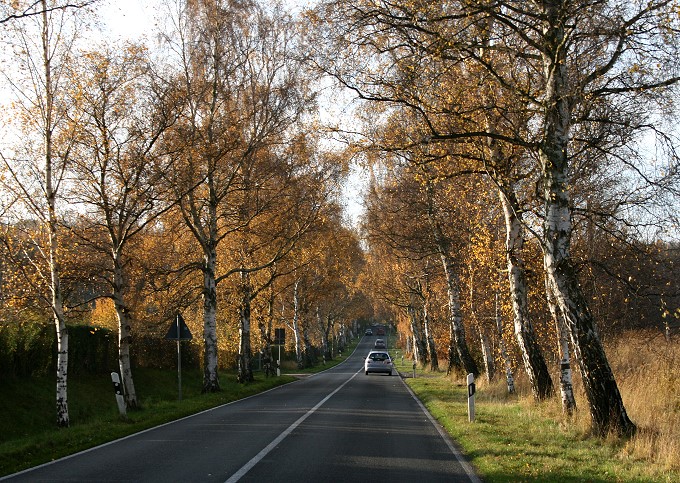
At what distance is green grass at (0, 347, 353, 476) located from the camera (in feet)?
37.0

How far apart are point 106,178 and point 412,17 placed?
12703 mm

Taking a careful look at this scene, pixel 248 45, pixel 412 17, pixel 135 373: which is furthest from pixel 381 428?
pixel 135 373

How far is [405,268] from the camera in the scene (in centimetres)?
3866

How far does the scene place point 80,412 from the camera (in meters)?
22.0

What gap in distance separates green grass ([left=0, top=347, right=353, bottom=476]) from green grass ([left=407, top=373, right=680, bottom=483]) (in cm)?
703

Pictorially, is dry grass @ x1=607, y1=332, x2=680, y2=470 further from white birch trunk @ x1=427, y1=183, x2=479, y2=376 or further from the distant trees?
white birch trunk @ x1=427, y1=183, x2=479, y2=376

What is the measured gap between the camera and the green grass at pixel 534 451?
25.6 ft

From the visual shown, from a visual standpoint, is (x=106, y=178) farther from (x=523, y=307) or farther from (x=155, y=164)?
(x=523, y=307)

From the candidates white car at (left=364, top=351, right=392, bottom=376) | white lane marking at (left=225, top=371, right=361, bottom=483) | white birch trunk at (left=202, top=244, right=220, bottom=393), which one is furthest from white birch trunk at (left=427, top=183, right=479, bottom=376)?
white car at (left=364, top=351, right=392, bottom=376)

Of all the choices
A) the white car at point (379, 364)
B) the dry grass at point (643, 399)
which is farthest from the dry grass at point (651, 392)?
the white car at point (379, 364)

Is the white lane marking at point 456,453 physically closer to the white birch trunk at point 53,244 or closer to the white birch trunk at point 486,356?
the white birch trunk at point 486,356

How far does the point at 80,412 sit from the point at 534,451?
1776 cm

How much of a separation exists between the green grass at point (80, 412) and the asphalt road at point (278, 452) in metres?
0.72

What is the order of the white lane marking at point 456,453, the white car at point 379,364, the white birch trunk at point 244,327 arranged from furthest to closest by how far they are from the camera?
the white car at point 379,364 < the white birch trunk at point 244,327 < the white lane marking at point 456,453
